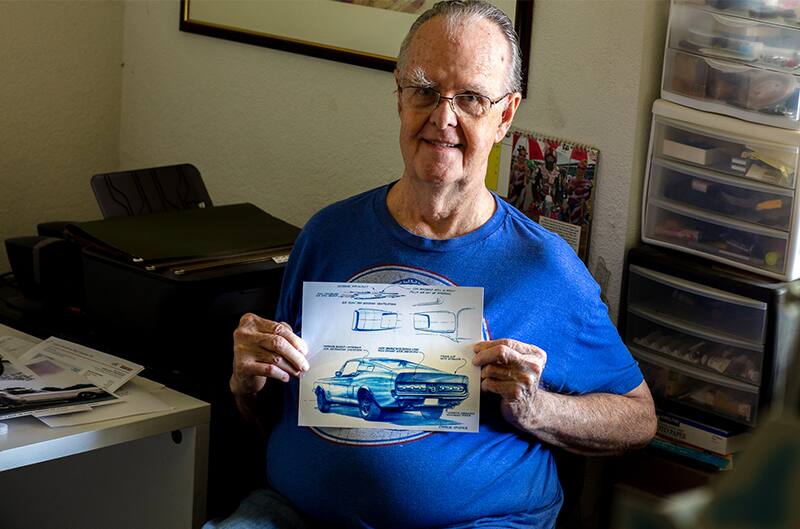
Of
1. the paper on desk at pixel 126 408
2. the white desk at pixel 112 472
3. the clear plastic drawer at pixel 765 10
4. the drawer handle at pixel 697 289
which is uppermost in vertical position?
the clear plastic drawer at pixel 765 10

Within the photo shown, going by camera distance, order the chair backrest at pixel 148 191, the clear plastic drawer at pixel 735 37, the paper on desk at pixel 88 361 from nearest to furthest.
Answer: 1. the clear plastic drawer at pixel 735 37
2. the paper on desk at pixel 88 361
3. the chair backrest at pixel 148 191

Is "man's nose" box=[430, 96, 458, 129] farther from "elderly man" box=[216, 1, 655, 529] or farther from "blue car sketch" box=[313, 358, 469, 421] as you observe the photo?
"blue car sketch" box=[313, 358, 469, 421]

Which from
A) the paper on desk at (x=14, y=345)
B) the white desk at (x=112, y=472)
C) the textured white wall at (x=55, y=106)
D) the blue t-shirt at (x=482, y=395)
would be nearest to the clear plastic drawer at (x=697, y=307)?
the blue t-shirt at (x=482, y=395)

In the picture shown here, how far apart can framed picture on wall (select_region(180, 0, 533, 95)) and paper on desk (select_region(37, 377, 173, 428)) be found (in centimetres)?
92

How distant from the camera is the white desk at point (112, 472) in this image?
1.47 m

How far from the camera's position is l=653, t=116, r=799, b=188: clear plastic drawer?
1587 mm

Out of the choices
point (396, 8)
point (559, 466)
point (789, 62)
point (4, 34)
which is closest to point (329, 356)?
point (559, 466)

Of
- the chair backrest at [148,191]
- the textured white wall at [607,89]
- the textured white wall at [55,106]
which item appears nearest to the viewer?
the textured white wall at [607,89]

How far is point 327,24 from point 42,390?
1121 mm

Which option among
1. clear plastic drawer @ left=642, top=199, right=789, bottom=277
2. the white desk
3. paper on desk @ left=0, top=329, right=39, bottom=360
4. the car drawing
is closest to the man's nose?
the car drawing

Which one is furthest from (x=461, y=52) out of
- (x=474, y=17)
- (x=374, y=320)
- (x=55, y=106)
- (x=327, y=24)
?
(x=55, y=106)

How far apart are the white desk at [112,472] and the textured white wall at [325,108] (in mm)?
815

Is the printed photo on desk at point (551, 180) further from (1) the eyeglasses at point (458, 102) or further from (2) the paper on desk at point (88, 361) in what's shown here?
(2) the paper on desk at point (88, 361)

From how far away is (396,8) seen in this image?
2129 millimetres
